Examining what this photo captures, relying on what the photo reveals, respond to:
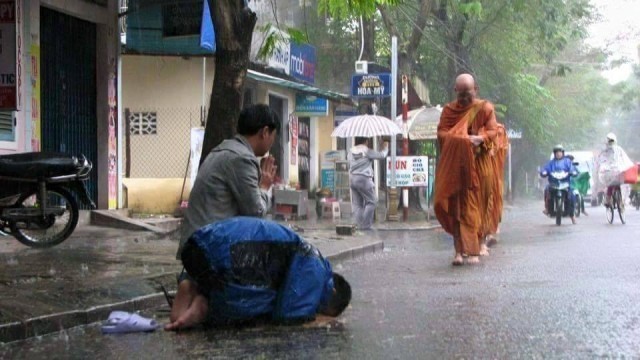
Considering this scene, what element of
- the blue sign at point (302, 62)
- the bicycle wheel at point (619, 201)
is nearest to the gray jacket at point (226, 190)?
the blue sign at point (302, 62)

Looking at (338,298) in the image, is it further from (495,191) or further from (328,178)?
(328,178)

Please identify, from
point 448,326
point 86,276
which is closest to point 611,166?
point 86,276

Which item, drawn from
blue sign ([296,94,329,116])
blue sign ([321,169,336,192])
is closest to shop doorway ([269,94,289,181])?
blue sign ([296,94,329,116])

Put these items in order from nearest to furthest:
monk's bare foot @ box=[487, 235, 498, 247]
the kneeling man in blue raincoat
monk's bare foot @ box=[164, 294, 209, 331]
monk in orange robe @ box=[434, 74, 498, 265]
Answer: the kneeling man in blue raincoat, monk's bare foot @ box=[164, 294, 209, 331], monk in orange robe @ box=[434, 74, 498, 265], monk's bare foot @ box=[487, 235, 498, 247]

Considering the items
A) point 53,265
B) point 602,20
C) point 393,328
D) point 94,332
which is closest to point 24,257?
point 53,265

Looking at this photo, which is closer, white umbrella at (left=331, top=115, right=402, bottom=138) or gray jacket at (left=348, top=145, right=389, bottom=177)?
gray jacket at (left=348, top=145, right=389, bottom=177)

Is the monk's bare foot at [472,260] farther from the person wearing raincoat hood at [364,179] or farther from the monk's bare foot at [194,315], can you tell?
the person wearing raincoat hood at [364,179]

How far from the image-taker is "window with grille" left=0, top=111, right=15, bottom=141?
1012 centimetres

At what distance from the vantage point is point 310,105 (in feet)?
71.1

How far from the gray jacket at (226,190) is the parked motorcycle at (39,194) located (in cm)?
368

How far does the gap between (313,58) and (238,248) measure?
640 inches

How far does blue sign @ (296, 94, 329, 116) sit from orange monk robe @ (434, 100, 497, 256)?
12395 millimetres

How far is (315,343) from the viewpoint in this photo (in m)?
4.86

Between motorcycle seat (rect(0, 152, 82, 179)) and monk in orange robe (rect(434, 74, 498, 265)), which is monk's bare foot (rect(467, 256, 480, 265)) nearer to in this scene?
monk in orange robe (rect(434, 74, 498, 265))
